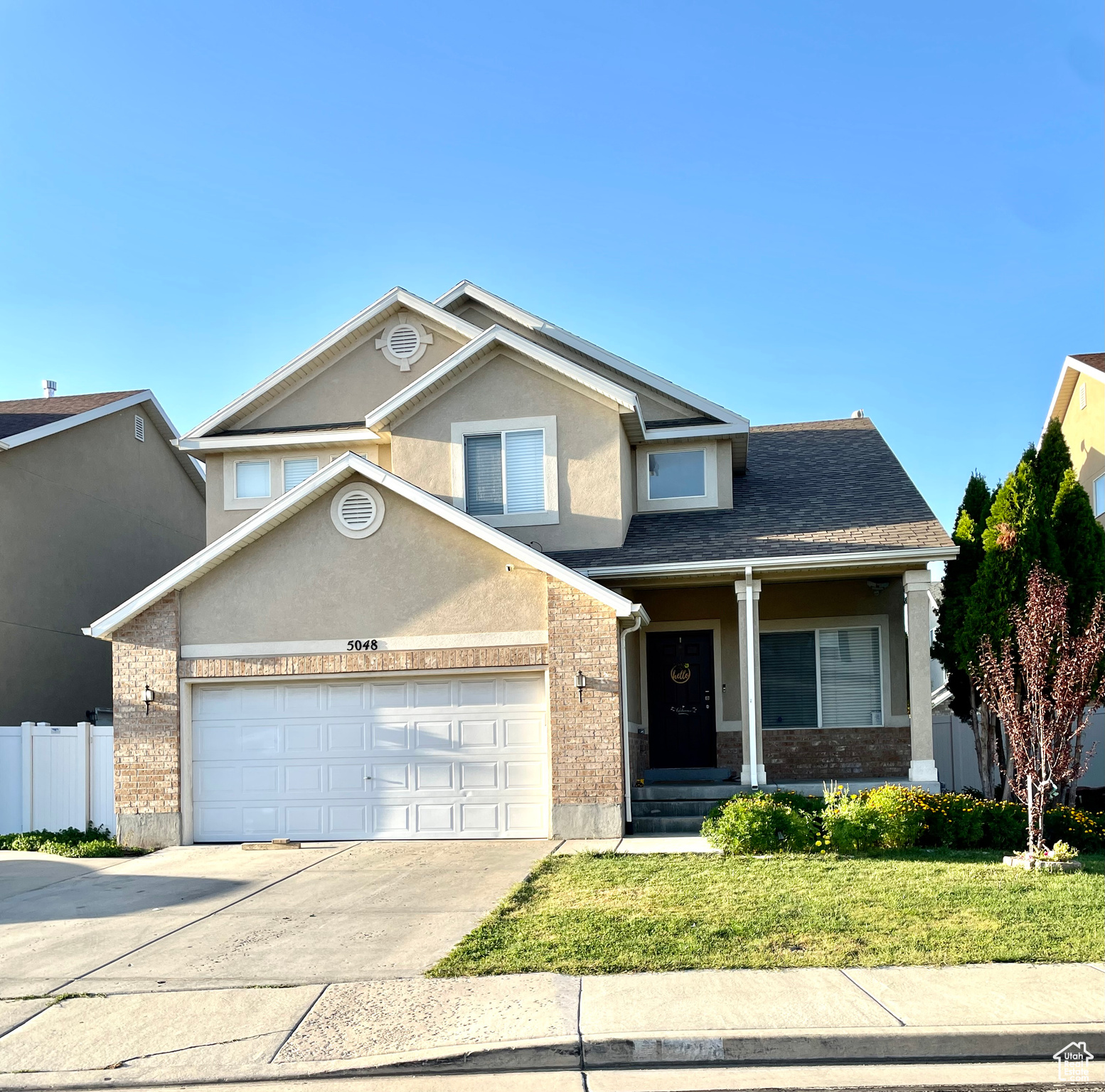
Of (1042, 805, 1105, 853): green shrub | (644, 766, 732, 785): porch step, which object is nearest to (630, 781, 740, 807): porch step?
(644, 766, 732, 785): porch step

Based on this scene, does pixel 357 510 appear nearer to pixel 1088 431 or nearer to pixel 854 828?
pixel 854 828

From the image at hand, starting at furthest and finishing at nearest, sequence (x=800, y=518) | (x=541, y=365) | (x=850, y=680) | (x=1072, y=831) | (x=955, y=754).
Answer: (x=955, y=754), (x=850, y=680), (x=541, y=365), (x=800, y=518), (x=1072, y=831)

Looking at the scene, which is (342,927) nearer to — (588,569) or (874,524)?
(588,569)

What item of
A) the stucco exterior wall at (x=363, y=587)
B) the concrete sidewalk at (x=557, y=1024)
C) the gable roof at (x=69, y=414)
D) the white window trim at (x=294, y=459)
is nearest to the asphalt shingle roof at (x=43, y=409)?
the gable roof at (x=69, y=414)

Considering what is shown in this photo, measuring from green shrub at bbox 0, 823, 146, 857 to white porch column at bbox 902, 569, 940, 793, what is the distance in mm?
10149

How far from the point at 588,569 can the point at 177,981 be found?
A: 8.77 m

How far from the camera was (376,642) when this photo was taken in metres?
14.9

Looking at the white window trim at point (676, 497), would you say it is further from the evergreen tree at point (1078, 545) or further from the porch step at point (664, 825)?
the porch step at point (664, 825)

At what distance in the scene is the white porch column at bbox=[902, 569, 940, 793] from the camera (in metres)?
14.7

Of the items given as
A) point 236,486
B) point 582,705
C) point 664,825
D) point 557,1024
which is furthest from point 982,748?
point 236,486

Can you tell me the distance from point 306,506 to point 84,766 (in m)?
4.81

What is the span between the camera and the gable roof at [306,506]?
14305mm

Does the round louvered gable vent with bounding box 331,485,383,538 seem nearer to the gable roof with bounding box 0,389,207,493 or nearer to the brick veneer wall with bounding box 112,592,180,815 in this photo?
the brick veneer wall with bounding box 112,592,180,815

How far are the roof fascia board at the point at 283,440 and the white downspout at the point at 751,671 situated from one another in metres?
6.46
